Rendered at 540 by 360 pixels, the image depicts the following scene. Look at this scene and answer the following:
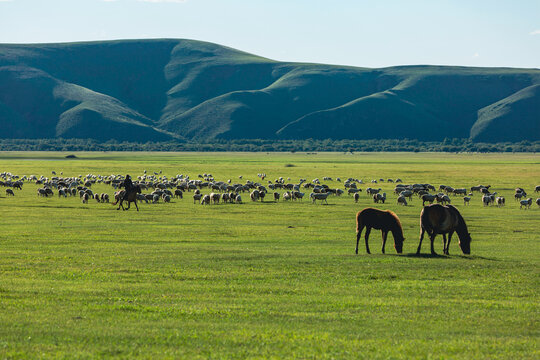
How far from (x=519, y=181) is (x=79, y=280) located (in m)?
74.5

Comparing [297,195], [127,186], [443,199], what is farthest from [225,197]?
[443,199]

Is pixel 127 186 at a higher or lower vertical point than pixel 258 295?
higher

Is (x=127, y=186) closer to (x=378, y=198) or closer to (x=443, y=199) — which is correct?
(x=378, y=198)

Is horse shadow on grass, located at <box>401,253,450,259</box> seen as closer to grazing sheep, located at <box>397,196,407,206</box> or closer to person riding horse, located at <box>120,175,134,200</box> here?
person riding horse, located at <box>120,175,134,200</box>

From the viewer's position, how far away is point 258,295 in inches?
Result: 725

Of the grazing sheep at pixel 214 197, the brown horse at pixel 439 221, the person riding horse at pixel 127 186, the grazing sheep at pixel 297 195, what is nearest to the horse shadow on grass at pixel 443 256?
the brown horse at pixel 439 221

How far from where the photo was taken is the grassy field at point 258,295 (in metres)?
13.5

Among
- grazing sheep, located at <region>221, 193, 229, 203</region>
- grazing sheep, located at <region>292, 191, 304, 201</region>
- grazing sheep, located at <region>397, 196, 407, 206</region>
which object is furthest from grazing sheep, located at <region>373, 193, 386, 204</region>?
grazing sheep, located at <region>221, 193, 229, 203</region>

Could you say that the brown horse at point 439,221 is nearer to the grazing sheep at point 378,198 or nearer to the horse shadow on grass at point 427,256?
the horse shadow on grass at point 427,256

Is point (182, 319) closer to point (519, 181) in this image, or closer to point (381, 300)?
point (381, 300)

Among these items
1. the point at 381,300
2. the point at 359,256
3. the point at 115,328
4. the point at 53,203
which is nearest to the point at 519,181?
the point at 53,203

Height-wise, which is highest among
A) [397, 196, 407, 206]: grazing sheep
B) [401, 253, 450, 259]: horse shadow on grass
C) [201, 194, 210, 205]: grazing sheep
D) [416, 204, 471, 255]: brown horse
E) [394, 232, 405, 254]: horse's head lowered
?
[416, 204, 471, 255]: brown horse

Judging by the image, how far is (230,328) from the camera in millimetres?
14781

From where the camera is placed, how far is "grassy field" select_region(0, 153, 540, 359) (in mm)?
13531
